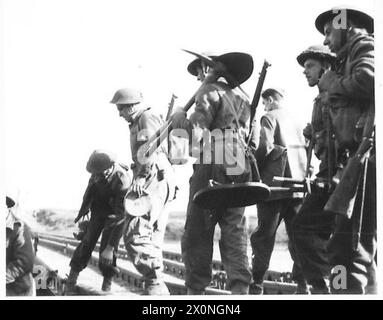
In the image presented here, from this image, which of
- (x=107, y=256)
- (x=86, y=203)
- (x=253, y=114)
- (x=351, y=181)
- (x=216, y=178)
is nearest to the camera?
(x=351, y=181)

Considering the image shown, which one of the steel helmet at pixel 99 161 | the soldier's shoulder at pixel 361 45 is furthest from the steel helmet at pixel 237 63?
the steel helmet at pixel 99 161

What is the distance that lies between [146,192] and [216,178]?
2.73ft

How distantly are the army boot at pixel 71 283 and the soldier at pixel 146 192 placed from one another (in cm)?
66

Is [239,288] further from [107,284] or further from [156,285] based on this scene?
[107,284]

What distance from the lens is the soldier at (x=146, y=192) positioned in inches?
580

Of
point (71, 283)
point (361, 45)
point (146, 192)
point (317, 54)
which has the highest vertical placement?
point (361, 45)

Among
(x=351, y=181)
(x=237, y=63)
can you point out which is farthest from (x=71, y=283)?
(x=351, y=181)

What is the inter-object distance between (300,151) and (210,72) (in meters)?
1.34

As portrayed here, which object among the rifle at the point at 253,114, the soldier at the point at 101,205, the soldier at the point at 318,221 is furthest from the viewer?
the soldier at the point at 101,205

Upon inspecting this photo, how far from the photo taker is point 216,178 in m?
14.7

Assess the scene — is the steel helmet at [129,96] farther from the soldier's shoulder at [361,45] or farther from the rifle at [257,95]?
the soldier's shoulder at [361,45]

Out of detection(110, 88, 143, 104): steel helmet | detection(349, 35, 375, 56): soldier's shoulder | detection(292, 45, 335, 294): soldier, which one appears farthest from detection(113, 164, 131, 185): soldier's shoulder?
detection(349, 35, 375, 56): soldier's shoulder
